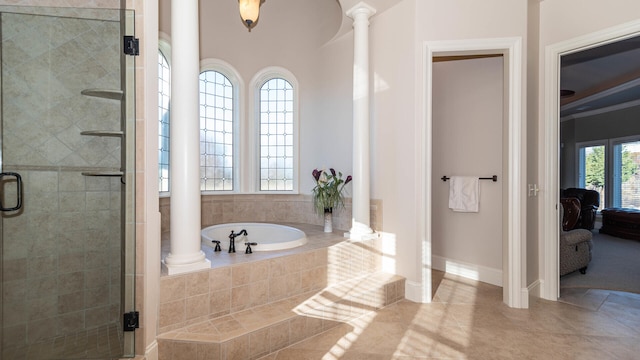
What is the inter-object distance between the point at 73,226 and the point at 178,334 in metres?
0.95

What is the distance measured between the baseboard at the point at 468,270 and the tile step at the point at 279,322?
3.89 ft

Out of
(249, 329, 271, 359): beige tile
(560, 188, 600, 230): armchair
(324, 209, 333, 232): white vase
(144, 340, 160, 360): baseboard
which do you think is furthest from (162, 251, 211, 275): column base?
(560, 188, 600, 230): armchair

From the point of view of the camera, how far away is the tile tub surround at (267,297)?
197 cm

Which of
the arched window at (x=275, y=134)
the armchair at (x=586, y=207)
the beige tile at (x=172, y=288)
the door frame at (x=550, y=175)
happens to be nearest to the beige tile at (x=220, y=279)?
the beige tile at (x=172, y=288)

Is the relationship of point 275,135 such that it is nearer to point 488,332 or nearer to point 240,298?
point 240,298

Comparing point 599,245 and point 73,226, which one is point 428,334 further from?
point 599,245

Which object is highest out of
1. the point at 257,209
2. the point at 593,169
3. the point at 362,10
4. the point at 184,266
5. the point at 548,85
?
the point at 362,10

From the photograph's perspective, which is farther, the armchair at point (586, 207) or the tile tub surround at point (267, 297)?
the armchair at point (586, 207)

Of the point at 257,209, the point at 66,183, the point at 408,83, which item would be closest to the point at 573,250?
the point at 408,83

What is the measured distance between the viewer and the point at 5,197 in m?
1.90

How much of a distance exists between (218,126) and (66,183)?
2.41m

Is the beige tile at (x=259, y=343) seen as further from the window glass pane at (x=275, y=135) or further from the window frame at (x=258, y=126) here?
the window glass pane at (x=275, y=135)

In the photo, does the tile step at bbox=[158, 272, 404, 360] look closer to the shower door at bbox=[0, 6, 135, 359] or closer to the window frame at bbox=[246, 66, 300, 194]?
the shower door at bbox=[0, 6, 135, 359]

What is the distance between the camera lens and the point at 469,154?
3707mm
